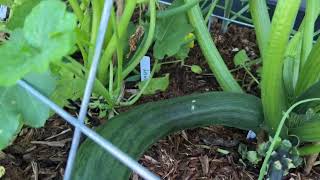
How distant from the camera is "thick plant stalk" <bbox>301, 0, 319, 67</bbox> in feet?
4.24

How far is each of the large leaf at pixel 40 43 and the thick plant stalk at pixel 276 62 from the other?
0.43m

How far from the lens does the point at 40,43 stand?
2.51 feet

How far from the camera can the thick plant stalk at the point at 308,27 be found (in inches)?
50.9

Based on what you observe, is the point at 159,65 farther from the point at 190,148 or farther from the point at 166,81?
the point at 190,148

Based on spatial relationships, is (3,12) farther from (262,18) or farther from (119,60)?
(262,18)

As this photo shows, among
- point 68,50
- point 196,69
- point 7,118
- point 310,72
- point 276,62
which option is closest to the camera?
point 68,50

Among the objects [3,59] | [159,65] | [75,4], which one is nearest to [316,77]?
[159,65]

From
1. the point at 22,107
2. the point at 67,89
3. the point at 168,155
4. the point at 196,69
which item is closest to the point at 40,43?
the point at 22,107

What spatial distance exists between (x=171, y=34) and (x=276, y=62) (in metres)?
0.39

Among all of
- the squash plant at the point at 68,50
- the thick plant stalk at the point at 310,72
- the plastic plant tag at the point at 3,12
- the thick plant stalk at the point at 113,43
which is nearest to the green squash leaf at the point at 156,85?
the squash plant at the point at 68,50

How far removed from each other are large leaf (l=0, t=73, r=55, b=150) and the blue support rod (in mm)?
17

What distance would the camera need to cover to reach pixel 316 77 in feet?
4.09

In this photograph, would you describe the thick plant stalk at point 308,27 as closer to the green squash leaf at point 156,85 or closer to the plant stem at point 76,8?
the green squash leaf at point 156,85

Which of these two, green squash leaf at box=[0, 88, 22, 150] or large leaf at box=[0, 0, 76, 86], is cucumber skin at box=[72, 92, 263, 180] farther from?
large leaf at box=[0, 0, 76, 86]
